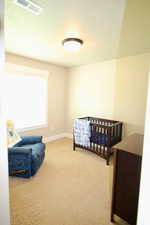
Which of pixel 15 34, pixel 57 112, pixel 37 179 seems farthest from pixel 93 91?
pixel 37 179

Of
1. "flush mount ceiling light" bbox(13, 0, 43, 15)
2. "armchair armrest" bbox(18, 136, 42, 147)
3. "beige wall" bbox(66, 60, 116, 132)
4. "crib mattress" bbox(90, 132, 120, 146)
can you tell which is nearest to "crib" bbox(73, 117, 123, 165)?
"crib mattress" bbox(90, 132, 120, 146)

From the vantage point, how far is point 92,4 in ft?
4.67

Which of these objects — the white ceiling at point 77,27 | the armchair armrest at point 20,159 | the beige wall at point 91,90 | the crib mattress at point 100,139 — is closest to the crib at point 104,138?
the crib mattress at point 100,139

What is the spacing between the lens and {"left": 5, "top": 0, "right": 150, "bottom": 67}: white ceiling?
4.82ft

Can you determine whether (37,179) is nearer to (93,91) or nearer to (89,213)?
(89,213)

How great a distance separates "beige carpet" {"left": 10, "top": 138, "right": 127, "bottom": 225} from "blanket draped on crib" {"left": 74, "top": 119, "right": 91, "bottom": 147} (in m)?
0.50

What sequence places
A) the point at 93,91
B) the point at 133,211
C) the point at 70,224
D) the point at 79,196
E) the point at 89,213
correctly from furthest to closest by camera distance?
the point at 93,91, the point at 79,196, the point at 89,213, the point at 70,224, the point at 133,211

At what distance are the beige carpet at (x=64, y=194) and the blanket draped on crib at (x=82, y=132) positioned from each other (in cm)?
50

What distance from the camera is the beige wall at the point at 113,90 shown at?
9.62ft

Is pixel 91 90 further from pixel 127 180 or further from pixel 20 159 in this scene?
pixel 127 180

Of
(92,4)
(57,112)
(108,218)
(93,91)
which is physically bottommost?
(108,218)

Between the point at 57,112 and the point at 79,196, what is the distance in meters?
2.84

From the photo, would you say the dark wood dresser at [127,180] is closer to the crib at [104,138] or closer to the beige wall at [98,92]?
the crib at [104,138]

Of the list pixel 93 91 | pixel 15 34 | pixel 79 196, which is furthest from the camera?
pixel 93 91
